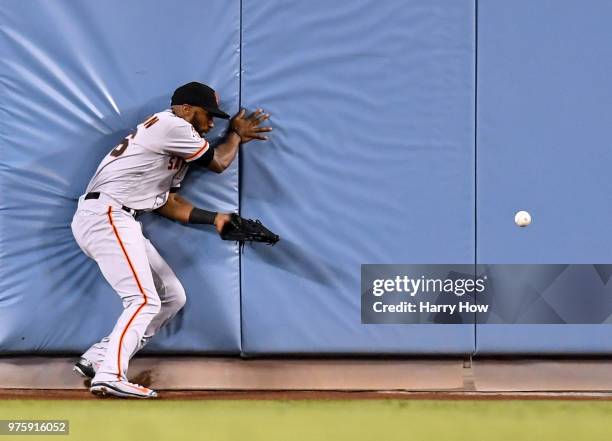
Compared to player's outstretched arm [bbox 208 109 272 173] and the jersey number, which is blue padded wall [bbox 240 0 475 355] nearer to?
player's outstretched arm [bbox 208 109 272 173]

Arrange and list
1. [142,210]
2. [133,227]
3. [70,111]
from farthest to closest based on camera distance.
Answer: [70,111] < [142,210] < [133,227]

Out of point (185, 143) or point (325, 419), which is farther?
point (185, 143)

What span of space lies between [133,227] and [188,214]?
0.99 ft

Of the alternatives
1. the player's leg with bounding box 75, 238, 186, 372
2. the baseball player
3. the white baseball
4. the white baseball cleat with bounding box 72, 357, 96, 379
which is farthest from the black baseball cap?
the white baseball

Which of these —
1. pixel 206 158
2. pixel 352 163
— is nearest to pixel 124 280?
pixel 206 158

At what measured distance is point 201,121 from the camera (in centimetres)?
444

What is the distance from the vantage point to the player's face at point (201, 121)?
4.40 meters

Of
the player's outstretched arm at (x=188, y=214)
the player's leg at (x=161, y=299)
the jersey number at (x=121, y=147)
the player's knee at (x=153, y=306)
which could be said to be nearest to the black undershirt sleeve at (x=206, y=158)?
the player's outstretched arm at (x=188, y=214)

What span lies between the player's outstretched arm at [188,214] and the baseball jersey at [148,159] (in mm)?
104

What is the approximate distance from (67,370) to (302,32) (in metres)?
2.23

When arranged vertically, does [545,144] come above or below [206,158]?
above

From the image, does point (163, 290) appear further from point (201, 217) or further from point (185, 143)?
point (185, 143)

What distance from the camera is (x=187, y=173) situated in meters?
4.62

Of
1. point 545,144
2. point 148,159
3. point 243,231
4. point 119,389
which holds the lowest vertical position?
point 119,389
